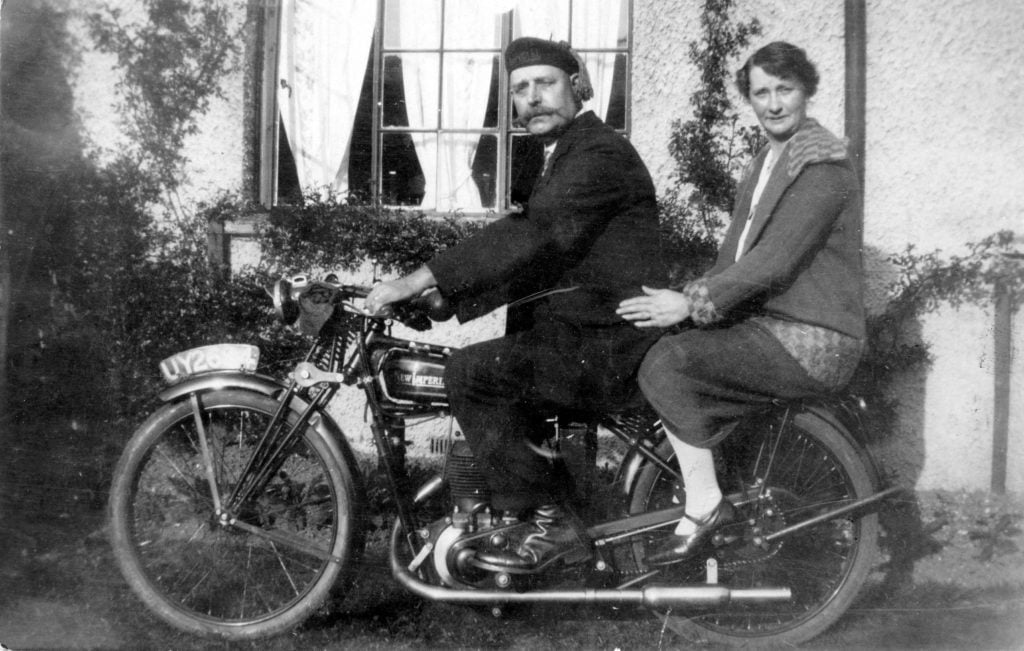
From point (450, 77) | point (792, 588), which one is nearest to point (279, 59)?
point (450, 77)

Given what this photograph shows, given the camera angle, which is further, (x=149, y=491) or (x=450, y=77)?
(x=450, y=77)

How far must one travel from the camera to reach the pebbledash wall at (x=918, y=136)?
3729mm

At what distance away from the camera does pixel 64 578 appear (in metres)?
3.32

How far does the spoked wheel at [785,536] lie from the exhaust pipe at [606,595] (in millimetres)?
125

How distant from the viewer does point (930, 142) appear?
151 inches

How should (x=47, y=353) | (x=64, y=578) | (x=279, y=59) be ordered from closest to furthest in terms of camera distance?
(x=64, y=578), (x=47, y=353), (x=279, y=59)

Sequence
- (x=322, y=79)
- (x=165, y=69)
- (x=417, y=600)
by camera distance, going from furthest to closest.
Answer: (x=322, y=79), (x=165, y=69), (x=417, y=600)

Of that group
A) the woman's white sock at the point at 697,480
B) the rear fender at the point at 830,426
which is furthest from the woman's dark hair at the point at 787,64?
the woman's white sock at the point at 697,480

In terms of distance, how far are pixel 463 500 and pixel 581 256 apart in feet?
3.20

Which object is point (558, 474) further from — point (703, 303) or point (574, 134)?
point (574, 134)

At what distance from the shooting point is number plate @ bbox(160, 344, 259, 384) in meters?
2.90

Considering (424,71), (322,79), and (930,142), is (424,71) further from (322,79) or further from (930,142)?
(930,142)

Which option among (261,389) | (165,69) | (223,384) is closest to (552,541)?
(261,389)

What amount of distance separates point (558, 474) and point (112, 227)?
2.75 metres
